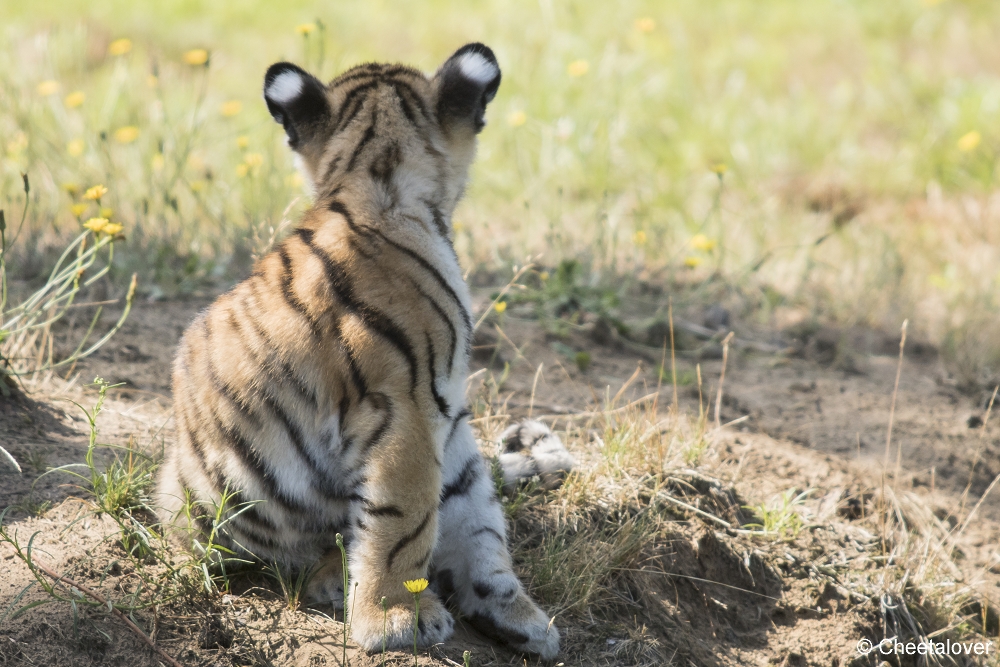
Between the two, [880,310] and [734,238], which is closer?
[880,310]

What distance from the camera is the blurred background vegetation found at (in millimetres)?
5191

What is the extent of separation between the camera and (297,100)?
112 inches

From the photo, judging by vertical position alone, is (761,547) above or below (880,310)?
below

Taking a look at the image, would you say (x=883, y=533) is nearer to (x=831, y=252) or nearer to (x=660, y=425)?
(x=660, y=425)

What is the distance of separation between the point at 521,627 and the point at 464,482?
0.50 meters

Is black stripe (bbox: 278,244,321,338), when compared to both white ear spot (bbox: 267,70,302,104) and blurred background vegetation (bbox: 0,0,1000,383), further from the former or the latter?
blurred background vegetation (bbox: 0,0,1000,383)

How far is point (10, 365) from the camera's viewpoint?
11.0 feet

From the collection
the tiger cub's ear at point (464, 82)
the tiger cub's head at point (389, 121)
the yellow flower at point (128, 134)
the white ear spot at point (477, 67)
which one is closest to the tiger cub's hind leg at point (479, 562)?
the tiger cub's head at point (389, 121)

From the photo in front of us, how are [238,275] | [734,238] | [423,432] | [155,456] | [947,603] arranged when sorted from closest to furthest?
[423,432]
[155,456]
[947,603]
[238,275]
[734,238]

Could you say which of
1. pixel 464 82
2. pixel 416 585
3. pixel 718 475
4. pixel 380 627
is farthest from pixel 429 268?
pixel 718 475

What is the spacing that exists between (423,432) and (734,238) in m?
4.26

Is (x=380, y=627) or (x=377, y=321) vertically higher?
(x=377, y=321)

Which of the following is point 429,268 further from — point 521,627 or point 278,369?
point 521,627

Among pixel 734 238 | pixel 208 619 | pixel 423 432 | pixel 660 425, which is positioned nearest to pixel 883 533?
pixel 660 425
